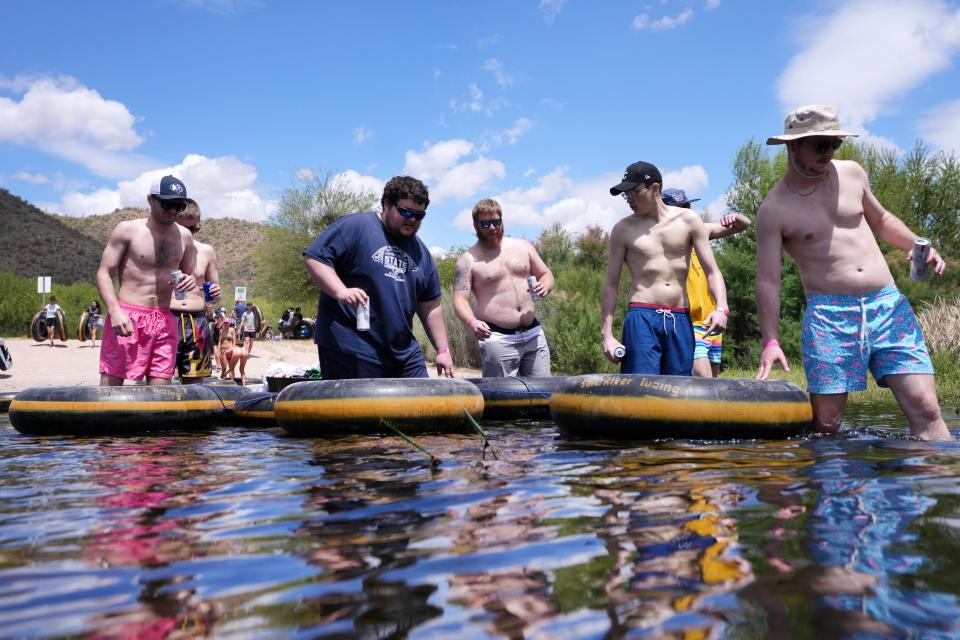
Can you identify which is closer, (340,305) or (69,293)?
(340,305)

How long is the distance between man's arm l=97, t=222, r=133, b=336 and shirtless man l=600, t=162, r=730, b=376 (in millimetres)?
3330

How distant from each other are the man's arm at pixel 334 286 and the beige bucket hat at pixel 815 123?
272cm

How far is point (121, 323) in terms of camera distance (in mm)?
5672

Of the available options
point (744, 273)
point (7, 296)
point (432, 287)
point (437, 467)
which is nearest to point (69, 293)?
point (7, 296)

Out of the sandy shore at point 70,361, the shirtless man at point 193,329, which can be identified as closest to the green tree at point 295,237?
the sandy shore at point 70,361

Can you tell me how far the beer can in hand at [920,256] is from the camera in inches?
169

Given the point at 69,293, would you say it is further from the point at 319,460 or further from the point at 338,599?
the point at 338,599

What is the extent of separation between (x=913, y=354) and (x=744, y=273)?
12.6 meters

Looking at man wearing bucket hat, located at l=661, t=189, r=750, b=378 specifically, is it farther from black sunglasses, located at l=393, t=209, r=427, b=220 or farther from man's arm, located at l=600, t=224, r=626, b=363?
black sunglasses, located at l=393, t=209, r=427, b=220

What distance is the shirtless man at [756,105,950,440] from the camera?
4.32 meters

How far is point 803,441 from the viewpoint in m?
4.50

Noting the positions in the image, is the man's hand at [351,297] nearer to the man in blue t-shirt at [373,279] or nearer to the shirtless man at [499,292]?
the man in blue t-shirt at [373,279]

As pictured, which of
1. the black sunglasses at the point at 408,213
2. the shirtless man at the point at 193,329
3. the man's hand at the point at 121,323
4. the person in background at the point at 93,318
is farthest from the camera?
the person in background at the point at 93,318

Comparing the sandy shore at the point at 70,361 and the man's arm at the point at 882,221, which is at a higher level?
the man's arm at the point at 882,221
